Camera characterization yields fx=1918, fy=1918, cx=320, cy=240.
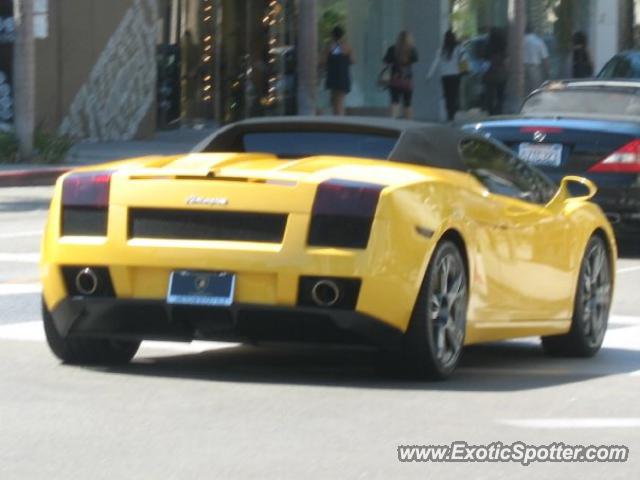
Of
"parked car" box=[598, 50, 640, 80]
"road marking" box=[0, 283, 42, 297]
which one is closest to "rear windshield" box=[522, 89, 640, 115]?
"road marking" box=[0, 283, 42, 297]

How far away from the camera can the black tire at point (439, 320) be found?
8.78m

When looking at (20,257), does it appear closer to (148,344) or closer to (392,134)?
(148,344)

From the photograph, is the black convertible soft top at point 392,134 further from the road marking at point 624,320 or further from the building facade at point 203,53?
the building facade at point 203,53

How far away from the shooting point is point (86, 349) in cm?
938

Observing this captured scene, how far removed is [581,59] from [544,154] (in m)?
23.3

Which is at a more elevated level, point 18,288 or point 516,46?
point 516,46

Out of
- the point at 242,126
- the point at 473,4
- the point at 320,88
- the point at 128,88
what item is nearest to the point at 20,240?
the point at 242,126

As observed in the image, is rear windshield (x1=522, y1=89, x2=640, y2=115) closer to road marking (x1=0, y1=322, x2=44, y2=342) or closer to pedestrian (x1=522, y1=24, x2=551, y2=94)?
road marking (x1=0, y1=322, x2=44, y2=342)

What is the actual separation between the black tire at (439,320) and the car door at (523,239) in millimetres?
464

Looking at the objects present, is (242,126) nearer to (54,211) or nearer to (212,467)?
(54,211)

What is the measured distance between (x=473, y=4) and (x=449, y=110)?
23.8 feet

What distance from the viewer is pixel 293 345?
884 cm

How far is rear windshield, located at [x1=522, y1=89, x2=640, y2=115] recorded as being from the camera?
1773cm

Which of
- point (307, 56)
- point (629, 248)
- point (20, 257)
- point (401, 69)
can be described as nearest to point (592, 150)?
point (629, 248)
